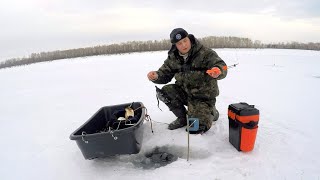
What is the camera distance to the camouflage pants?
3398mm

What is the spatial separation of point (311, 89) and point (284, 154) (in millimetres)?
3592

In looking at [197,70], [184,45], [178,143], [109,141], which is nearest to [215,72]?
[197,70]

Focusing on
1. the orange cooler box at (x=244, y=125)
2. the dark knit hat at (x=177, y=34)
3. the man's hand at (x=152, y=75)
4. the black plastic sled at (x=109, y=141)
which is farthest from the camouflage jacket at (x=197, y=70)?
the black plastic sled at (x=109, y=141)

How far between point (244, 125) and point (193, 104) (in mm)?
849

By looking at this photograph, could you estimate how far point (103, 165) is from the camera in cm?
Answer: 300

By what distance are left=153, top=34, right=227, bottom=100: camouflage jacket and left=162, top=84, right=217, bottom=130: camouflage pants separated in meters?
0.07

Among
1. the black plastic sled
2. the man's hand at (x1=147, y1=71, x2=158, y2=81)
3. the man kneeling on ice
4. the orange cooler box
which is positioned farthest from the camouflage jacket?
the black plastic sled

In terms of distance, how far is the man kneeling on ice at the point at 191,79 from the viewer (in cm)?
335

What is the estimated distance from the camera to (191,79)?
3.51 meters

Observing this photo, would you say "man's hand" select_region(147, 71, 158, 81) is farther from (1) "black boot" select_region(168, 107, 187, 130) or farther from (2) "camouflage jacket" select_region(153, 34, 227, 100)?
(1) "black boot" select_region(168, 107, 187, 130)

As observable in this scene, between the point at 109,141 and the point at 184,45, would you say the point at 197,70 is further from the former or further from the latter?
the point at 109,141

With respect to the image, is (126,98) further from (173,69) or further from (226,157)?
(226,157)

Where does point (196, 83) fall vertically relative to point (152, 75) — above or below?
below

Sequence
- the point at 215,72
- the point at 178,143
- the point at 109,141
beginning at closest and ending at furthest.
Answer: the point at 109,141
the point at 215,72
the point at 178,143
